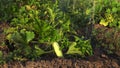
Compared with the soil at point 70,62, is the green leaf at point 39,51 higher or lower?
higher

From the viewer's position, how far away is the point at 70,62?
4.59 m

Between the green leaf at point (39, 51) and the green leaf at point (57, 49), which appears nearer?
the green leaf at point (39, 51)

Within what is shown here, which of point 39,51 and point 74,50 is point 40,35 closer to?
point 39,51

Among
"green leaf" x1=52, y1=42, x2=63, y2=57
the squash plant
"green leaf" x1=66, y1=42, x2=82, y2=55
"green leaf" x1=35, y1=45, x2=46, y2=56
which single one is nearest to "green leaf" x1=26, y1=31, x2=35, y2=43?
the squash plant

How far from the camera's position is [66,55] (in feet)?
16.1

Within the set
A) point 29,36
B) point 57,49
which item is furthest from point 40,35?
point 57,49

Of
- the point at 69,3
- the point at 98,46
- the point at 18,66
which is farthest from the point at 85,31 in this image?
the point at 18,66

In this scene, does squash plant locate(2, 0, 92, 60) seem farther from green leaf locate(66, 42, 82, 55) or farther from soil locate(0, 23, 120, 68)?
soil locate(0, 23, 120, 68)

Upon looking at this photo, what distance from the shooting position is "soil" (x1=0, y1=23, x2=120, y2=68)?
4398 millimetres

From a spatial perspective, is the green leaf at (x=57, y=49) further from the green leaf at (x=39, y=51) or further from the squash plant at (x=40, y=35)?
the green leaf at (x=39, y=51)

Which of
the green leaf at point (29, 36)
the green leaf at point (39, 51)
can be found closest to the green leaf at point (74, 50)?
the green leaf at point (39, 51)

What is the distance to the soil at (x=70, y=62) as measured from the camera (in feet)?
14.4

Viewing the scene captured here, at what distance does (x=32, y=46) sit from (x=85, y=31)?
1.42 metres

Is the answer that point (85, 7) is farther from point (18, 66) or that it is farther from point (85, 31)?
point (18, 66)
